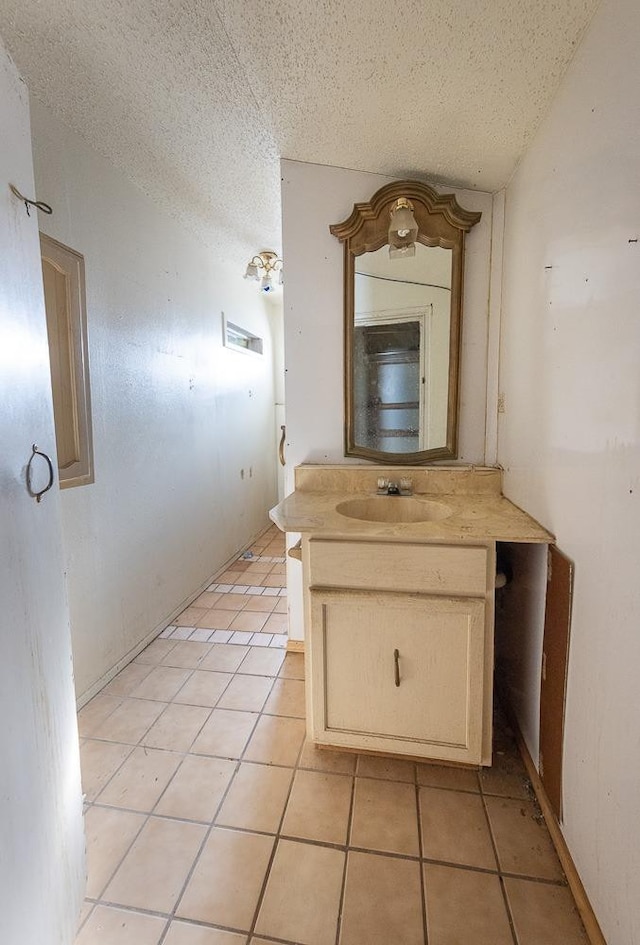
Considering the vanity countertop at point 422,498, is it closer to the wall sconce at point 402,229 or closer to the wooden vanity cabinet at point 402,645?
the wooden vanity cabinet at point 402,645

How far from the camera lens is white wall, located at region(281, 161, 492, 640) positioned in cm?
169

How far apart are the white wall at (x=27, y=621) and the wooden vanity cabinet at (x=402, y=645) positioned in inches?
26.3

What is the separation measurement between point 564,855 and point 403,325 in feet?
5.61

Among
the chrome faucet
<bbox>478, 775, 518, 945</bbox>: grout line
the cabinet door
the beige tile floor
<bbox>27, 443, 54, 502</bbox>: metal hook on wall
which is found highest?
<bbox>27, 443, 54, 502</bbox>: metal hook on wall

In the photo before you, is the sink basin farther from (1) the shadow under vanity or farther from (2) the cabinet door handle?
(2) the cabinet door handle

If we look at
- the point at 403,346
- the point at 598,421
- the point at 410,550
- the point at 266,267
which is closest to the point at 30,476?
the point at 410,550

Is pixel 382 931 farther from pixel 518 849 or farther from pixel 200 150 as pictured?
pixel 200 150

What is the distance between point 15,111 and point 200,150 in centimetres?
101

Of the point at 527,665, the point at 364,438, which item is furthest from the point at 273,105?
the point at 527,665

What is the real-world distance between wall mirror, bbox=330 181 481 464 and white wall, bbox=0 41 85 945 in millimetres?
1153

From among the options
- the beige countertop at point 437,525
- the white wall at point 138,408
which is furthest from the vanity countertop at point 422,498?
the white wall at point 138,408

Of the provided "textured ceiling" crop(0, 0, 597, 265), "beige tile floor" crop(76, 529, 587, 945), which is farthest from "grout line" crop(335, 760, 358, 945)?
"textured ceiling" crop(0, 0, 597, 265)

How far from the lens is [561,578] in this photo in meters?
1.06

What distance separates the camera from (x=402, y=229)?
155 centimetres
